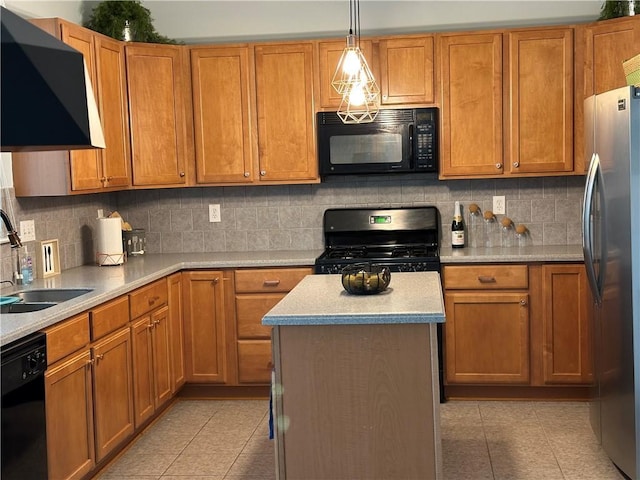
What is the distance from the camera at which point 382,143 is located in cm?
500

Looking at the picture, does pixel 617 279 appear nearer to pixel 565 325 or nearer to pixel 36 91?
pixel 565 325

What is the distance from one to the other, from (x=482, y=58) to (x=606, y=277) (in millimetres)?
1810

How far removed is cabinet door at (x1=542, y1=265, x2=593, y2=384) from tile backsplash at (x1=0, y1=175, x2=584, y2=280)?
23.6 inches

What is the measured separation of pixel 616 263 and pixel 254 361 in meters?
2.33

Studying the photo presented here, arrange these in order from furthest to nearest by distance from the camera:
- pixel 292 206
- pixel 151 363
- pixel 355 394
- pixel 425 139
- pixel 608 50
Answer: pixel 292 206 < pixel 425 139 < pixel 608 50 < pixel 151 363 < pixel 355 394

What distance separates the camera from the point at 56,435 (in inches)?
127

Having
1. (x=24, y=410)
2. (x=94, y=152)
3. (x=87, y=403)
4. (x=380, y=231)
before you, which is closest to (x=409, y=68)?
(x=380, y=231)

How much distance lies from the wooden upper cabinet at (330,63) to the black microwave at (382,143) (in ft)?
0.28

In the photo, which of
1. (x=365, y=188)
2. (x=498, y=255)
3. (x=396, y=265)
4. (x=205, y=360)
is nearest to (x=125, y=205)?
(x=205, y=360)

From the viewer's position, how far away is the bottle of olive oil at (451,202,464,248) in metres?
5.13

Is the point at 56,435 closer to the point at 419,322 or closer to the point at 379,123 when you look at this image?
the point at 419,322

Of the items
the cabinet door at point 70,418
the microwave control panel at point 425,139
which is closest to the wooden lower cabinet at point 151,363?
the cabinet door at point 70,418

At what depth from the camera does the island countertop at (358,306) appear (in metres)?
2.93

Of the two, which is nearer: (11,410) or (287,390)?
(11,410)
